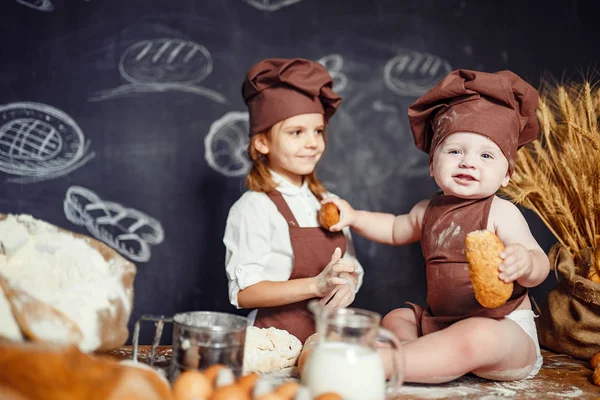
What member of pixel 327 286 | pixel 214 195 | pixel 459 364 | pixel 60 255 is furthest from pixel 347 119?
pixel 60 255

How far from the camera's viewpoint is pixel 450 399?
49.2 inches

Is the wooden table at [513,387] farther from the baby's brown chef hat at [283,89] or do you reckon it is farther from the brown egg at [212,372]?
the baby's brown chef hat at [283,89]

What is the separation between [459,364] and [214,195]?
117 cm

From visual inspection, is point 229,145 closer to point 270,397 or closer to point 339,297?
point 339,297

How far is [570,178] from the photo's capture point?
1.69 m

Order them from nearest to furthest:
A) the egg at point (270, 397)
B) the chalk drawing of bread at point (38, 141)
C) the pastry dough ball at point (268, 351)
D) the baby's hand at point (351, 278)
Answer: the egg at point (270, 397) → the pastry dough ball at point (268, 351) → the baby's hand at point (351, 278) → the chalk drawing of bread at point (38, 141)

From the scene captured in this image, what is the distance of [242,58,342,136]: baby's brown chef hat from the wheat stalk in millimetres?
630

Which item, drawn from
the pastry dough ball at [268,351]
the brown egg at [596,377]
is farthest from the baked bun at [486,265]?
the pastry dough ball at [268,351]

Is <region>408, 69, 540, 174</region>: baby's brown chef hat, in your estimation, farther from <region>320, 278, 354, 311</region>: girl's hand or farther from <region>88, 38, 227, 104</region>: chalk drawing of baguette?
<region>88, 38, 227, 104</region>: chalk drawing of baguette

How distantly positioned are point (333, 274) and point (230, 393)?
0.55 metres

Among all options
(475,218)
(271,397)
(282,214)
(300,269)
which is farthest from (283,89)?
(271,397)

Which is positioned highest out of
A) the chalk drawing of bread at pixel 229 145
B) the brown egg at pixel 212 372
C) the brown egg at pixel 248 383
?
the chalk drawing of bread at pixel 229 145

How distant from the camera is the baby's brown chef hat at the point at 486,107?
1.46 m

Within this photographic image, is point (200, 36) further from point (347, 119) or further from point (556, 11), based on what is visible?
point (556, 11)
